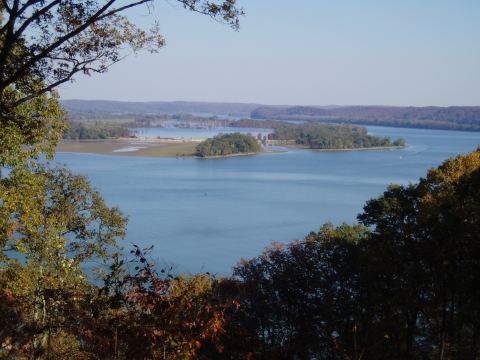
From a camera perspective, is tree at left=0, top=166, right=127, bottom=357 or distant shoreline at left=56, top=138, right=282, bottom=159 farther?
distant shoreline at left=56, top=138, right=282, bottom=159

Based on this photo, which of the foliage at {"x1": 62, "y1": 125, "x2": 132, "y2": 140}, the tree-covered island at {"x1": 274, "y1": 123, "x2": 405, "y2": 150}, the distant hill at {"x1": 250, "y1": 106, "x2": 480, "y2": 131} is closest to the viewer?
the foliage at {"x1": 62, "y1": 125, "x2": 132, "y2": 140}

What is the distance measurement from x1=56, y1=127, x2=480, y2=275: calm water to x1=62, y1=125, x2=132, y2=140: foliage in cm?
580

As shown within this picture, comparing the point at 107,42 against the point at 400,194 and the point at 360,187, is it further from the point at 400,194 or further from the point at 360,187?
the point at 360,187

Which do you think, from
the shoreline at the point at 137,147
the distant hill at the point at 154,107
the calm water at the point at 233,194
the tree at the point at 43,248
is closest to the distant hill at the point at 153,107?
the distant hill at the point at 154,107

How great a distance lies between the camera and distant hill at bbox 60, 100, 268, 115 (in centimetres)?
5422

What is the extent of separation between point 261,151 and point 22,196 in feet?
103

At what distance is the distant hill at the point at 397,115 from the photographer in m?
34.2

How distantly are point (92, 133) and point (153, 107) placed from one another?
1539 inches

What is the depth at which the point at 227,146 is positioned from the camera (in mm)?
32219

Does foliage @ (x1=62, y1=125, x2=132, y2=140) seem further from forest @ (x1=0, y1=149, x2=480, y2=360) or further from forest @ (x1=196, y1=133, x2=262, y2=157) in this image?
forest @ (x1=0, y1=149, x2=480, y2=360)

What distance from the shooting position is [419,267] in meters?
3.93

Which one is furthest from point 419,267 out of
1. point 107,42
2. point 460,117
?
point 460,117

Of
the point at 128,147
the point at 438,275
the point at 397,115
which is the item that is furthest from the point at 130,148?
the point at 438,275

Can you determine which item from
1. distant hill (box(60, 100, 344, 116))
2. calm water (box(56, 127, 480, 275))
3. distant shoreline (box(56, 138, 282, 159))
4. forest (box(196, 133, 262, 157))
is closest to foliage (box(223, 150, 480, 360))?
calm water (box(56, 127, 480, 275))
